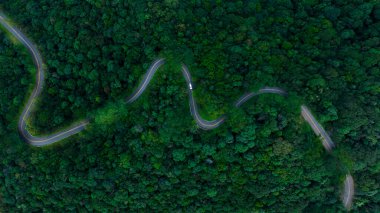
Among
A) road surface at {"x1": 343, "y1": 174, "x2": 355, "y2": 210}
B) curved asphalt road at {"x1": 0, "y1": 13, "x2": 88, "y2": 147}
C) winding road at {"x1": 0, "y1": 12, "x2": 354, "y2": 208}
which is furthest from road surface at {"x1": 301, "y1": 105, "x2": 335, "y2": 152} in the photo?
curved asphalt road at {"x1": 0, "y1": 13, "x2": 88, "y2": 147}

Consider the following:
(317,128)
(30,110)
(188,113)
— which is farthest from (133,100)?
(317,128)

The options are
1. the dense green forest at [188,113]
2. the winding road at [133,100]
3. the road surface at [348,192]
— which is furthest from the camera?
the road surface at [348,192]

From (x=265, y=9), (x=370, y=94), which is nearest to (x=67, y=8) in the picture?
(x=265, y=9)

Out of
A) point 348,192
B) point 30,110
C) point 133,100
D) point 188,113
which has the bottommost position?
point 348,192

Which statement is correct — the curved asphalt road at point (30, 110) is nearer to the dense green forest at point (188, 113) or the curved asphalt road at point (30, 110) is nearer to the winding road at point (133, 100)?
the winding road at point (133, 100)

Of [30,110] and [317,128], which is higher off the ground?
[30,110]

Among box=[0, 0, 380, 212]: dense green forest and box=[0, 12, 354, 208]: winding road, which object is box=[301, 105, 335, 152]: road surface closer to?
box=[0, 12, 354, 208]: winding road

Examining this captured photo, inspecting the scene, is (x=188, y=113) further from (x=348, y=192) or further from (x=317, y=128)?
(x=348, y=192)

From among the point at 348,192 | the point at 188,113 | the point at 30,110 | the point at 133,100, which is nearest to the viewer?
the point at 188,113

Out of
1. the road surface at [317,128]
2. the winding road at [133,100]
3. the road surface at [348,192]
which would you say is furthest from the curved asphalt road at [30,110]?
the road surface at [348,192]
